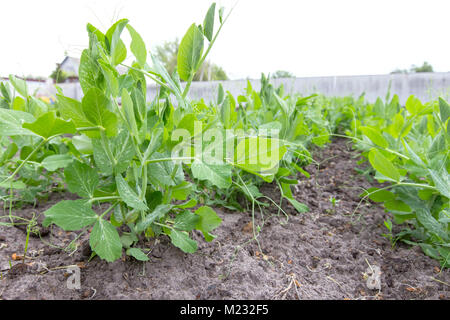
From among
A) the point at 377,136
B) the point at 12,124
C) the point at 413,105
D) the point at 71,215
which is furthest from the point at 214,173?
the point at 413,105

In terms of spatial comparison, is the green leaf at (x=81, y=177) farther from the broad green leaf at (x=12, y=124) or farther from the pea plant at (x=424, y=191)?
the pea plant at (x=424, y=191)

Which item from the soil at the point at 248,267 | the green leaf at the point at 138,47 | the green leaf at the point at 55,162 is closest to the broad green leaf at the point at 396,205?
the soil at the point at 248,267

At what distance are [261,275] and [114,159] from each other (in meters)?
0.49

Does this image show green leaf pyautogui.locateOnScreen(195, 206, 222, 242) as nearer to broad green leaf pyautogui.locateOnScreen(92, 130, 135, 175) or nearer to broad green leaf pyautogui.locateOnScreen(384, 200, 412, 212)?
broad green leaf pyautogui.locateOnScreen(92, 130, 135, 175)

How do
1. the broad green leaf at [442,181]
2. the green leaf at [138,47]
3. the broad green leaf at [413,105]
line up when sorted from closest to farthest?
the green leaf at [138,47]
the broad green leaf at [442,181]
the broad green leaf at [413,105]

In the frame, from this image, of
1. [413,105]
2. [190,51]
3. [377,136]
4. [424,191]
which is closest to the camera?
[190,51]

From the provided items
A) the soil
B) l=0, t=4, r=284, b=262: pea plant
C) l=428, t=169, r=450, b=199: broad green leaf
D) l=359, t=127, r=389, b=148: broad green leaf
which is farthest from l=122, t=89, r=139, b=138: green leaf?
l=359, t=127, r=389, b=148: broad green leaf

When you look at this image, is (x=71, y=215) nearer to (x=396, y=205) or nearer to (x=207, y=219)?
(x=207, y=219)

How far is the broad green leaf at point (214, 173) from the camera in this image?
595 millimetres

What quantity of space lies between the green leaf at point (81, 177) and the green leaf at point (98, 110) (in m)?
0.13

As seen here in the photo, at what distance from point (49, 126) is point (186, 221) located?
0.37 meters

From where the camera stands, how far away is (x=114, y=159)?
69 cm

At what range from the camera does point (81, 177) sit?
2.32ft
